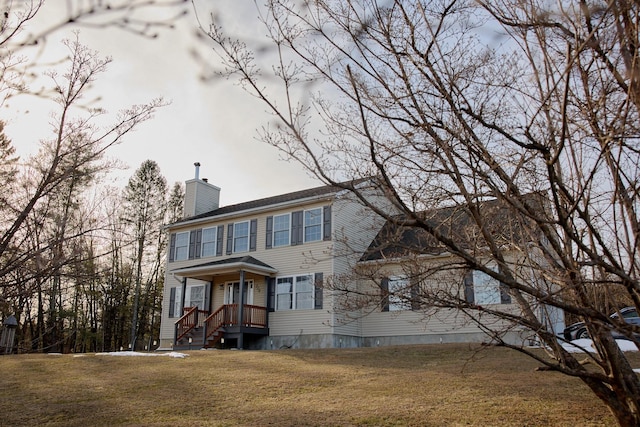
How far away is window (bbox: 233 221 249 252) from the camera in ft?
70.2

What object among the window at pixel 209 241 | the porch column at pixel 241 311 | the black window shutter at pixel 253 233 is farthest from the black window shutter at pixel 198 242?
the porch column at pixel 241 311

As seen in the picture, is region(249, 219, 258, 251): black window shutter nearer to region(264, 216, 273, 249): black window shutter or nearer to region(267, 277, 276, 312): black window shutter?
region(264, 216, 273, 249): black window shutter

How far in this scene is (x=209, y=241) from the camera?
22.5 m

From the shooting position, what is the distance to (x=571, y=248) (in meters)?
5.03

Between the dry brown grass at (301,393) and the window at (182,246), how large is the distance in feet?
31.6

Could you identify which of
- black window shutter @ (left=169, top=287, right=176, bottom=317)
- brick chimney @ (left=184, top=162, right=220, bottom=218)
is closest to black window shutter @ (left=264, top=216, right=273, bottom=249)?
black window shutter @ (left=169, top=287, right=176, bottom=317)

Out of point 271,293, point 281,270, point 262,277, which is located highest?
point 281,270

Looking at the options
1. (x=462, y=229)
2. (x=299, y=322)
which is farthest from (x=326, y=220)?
(x=462, y=229)

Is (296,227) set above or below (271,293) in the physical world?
above

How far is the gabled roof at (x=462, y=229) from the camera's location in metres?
5.11

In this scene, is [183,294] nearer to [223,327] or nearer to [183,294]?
[183,294]

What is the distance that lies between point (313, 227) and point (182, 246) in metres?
6.90

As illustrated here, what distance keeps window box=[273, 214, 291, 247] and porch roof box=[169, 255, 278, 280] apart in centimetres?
102

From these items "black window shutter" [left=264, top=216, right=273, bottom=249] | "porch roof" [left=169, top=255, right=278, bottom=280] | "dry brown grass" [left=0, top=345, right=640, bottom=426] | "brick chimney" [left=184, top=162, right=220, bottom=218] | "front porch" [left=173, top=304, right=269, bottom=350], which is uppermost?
"brick chimney" [left=184, top=162, right=220, bottom=218]
